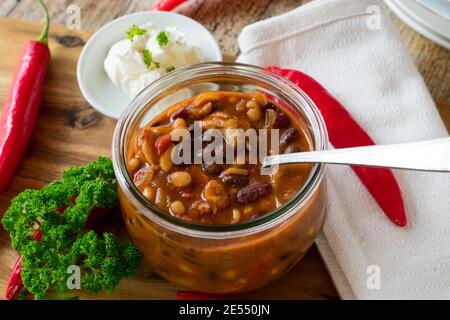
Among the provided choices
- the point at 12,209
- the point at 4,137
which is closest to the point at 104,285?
the point at 12,209

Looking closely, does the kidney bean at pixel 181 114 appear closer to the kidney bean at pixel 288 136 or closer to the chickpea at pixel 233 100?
the chickpea at pixel 233 100

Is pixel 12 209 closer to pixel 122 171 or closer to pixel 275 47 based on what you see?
pixel 122 171

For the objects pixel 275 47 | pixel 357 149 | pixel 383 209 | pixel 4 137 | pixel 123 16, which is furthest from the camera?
pixel 123 16

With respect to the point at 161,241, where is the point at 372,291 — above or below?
below

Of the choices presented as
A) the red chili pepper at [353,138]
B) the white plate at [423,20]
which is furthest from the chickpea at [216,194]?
the white plate at [423,20]

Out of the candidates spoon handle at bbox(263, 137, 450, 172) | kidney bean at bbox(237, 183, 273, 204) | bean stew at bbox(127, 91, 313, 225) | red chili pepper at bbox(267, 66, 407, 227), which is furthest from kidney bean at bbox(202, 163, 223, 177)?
red chili pepper at bbox(267, 66, 407, 227)
